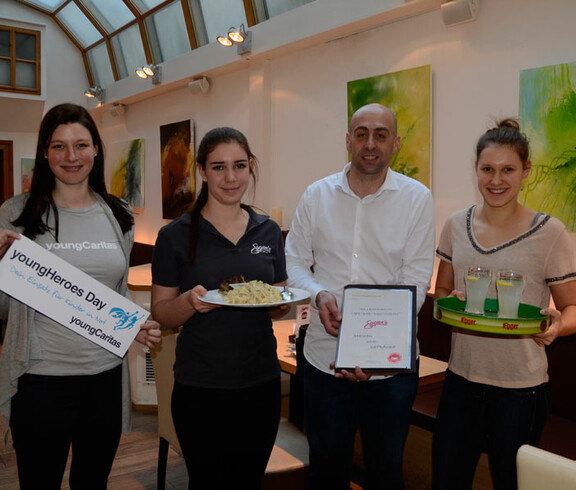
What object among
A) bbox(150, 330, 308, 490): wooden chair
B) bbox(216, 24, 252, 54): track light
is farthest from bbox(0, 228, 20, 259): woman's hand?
bbox(216, 24, 252, 54): track light

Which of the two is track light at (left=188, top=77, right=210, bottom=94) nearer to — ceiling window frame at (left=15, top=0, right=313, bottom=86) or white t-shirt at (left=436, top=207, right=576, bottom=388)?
ceiling window frame at (left=15, top=0, right=313, bottom=86)

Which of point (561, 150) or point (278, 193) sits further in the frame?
point (278, 193)

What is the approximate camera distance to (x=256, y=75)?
6074 millimetres

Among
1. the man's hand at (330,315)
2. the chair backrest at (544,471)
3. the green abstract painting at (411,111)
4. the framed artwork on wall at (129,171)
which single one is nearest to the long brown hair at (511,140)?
the man's hand at (330,315)

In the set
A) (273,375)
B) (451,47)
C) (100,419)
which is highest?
(451,47)

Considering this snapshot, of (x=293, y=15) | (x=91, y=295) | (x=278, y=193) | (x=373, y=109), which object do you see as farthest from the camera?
(x=278, y=193)

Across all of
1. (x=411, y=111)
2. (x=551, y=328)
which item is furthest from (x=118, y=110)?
(x=551, y=328)

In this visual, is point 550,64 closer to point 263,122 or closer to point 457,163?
point 457,163

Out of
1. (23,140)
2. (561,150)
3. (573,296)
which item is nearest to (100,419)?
(573,296)

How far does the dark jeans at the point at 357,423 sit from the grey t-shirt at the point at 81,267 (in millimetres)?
734

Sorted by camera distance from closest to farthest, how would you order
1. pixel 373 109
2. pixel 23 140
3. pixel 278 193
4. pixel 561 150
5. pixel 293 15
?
pixel 373 109, pixel 561 150, pixel 293 15, pixel 278 193, pixel 23 140

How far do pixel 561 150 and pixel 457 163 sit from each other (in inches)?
33.4

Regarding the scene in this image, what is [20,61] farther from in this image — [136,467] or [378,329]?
[378,329]

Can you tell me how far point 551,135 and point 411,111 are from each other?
3.91 ft
